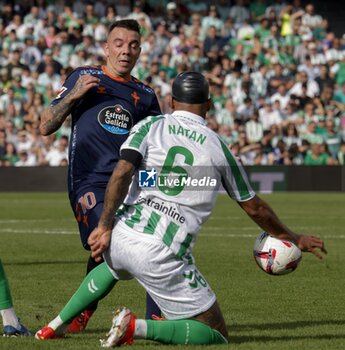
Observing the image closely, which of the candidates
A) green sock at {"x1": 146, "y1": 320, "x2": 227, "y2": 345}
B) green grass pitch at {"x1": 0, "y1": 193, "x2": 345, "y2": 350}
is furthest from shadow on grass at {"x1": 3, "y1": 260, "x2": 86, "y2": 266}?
green sock at {"x1": 146, "y1": 320, "x2": 227, "y2": 345}

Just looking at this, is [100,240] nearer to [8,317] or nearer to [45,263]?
[8,317]

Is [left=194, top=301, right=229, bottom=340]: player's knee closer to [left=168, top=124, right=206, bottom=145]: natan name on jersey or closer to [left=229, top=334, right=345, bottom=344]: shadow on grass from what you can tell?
[left=229, top=334, right=345, bottom=344]: shadow on grass

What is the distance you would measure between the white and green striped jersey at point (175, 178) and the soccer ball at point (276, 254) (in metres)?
0.80

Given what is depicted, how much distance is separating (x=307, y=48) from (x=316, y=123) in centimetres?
340

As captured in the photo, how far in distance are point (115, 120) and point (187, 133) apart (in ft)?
4.71

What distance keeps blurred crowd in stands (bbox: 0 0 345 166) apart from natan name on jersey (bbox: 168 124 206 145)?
19.1 m

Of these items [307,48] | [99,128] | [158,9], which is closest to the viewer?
[99,128]

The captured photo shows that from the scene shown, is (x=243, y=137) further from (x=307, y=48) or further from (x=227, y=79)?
(x=307, y=48)

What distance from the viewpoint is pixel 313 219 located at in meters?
19.8

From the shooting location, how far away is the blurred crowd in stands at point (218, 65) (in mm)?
27688

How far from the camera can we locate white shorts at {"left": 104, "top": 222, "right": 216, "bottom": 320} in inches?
262

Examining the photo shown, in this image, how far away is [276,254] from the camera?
745 centimetres

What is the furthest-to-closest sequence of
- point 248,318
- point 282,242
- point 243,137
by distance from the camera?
point 243,137, point 248,318, point 282,242

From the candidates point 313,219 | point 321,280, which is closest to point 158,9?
point 313,219
